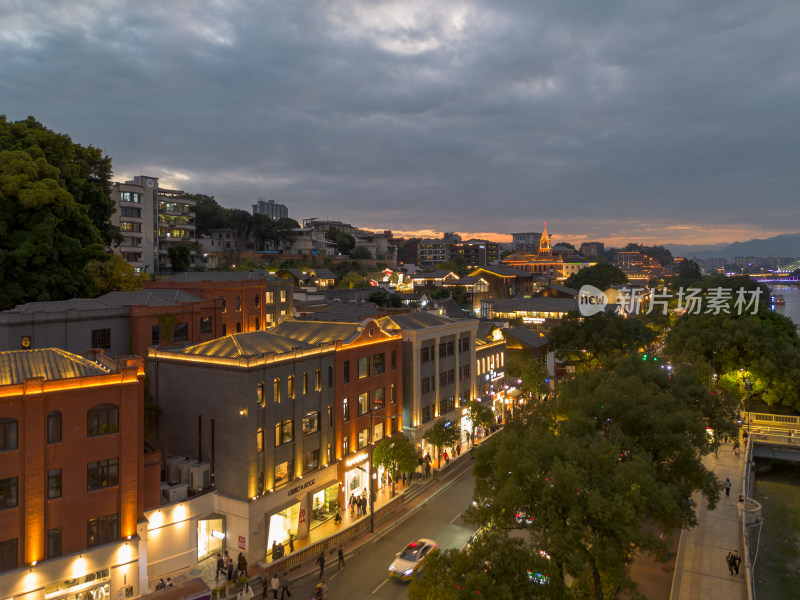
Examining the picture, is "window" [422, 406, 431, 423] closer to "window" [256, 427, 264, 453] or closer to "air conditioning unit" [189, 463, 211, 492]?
"window" [256, 427, 264, 453]

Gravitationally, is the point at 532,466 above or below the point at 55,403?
below

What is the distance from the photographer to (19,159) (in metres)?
44.9

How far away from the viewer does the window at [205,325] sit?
169ft

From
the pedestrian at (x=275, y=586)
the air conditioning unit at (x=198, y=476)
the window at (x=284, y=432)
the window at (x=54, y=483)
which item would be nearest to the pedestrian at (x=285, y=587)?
the pedestrian at (x=275, y=586)

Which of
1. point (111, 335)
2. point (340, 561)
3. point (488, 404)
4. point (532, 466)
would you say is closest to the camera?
point (532, 466)

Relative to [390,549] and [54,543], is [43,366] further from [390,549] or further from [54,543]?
[390,549]

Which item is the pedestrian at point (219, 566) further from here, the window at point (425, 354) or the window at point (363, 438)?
the window at point (425, 354)

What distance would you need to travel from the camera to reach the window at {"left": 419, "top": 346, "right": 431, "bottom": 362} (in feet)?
164

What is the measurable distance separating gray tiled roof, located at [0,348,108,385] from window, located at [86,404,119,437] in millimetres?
1829

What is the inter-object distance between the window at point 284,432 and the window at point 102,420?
9792 mm

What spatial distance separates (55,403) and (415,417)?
2962 cm

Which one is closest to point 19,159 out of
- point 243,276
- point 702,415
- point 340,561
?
point 243,276

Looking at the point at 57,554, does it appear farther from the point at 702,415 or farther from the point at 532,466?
the point at 702,415

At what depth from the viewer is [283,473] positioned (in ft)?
114
